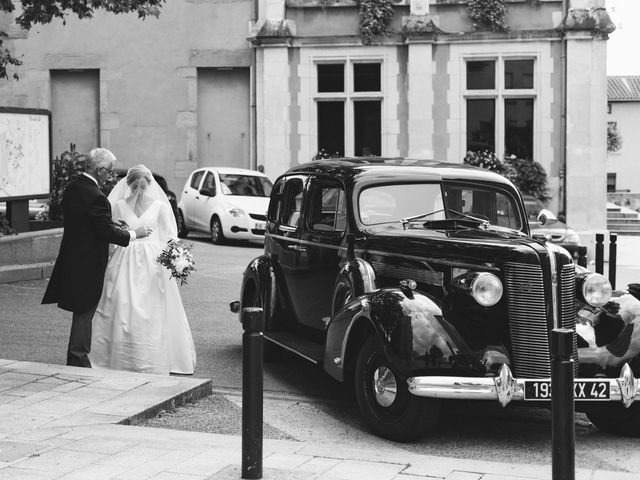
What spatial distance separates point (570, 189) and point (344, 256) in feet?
60.8

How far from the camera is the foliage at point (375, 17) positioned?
26.8m

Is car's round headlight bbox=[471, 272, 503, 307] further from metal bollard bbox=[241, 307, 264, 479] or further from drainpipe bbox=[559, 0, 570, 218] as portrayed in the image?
drainpipe bbox=[559, 0, 570, 218]

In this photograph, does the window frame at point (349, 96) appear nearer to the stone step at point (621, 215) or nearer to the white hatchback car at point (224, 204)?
the white hatchback car at point (224, 204)

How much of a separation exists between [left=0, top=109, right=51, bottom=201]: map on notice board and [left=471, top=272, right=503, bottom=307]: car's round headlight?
10165 millimetres

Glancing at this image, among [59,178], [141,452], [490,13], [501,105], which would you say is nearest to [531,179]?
[501,105]

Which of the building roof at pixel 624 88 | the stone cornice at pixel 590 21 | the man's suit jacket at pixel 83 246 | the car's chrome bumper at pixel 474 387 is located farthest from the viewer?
the building roof at pixel 624 88

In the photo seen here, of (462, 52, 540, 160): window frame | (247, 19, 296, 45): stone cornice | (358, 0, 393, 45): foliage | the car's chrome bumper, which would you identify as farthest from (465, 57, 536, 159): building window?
the car's chrome bumper

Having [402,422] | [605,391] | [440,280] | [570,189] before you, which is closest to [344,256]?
[440,280]

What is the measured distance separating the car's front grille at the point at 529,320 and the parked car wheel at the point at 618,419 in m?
0.63

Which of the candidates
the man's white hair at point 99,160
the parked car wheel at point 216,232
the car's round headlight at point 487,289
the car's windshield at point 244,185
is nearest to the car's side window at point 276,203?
the man's white hair at point 99,160

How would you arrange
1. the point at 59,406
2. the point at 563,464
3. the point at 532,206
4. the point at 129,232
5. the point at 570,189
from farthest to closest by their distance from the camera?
the point at 570,189 → the point at 532,206 → the point at 129,232 → the point at 59,406 → the point at 563,464

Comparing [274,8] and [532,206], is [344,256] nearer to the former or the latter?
[532,206]

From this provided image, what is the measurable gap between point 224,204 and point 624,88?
59.5 meters

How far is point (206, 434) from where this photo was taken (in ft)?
22.9
